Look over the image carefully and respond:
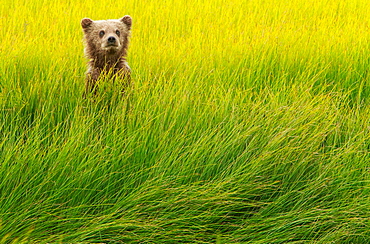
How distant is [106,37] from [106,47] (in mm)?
80

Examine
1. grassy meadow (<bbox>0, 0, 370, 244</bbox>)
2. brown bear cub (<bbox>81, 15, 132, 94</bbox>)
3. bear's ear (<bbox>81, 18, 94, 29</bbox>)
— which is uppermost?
bear's ear (<bbox>81, 18, 94, 29</bbox>)

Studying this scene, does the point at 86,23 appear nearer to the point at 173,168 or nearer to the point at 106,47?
the point at 106,47

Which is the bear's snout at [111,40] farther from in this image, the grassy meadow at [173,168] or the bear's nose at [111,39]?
the grassy meadow at [173,168]

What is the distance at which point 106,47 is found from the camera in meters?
3.50

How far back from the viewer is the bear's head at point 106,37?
351 centimetres

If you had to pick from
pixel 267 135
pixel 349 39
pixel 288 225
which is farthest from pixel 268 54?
pixel 288 225

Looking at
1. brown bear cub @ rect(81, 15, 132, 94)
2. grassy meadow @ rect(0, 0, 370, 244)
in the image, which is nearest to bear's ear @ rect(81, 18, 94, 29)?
brown bear cub @ rect(81, 15, 132, 94)

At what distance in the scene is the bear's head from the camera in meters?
3.51

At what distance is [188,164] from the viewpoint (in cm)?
267

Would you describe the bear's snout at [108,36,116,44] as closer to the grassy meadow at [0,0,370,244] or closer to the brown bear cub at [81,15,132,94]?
the brown bear cub at [81,15,132,94]

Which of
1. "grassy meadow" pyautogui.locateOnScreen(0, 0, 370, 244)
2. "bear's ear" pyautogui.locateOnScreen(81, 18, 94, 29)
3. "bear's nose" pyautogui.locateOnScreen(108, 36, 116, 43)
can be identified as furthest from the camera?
"bear's ear" pyautogui.locateOnScreen(81, 18, 94, 29)

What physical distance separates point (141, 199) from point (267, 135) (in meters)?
0.93

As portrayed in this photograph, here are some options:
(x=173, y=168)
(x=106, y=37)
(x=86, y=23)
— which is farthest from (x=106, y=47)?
(x=173, y=168)

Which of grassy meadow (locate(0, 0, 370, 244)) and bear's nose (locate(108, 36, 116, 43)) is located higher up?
bear's nose (locate(108, 36, 116, 43))
